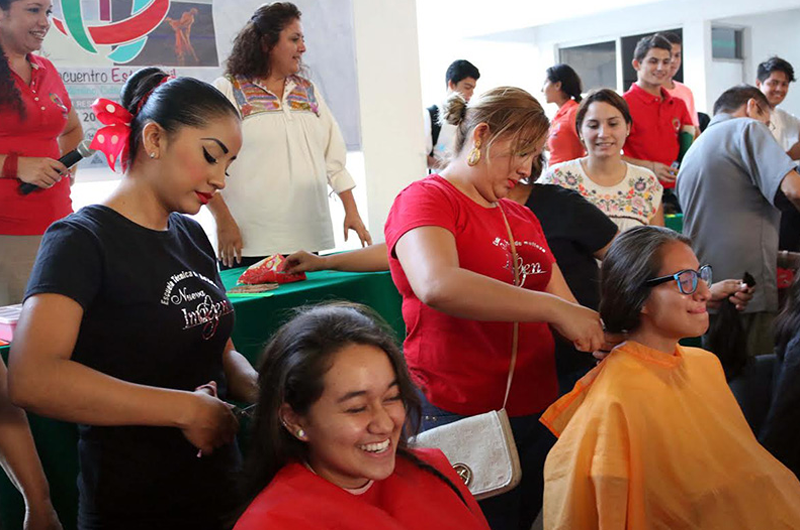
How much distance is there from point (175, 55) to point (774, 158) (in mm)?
2483

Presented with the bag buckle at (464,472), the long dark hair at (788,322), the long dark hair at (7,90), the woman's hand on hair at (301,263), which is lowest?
the bag buckle at (464,472)

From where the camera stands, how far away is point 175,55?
11.5 feet

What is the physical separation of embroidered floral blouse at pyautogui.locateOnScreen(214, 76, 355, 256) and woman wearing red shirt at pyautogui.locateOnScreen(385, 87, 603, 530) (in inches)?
50.3

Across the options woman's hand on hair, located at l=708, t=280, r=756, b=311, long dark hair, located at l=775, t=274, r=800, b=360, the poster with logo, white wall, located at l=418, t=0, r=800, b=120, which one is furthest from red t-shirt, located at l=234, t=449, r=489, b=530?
white wall, located at l=418, t=0, r=800, b=120

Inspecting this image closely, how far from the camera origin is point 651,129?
4.40m

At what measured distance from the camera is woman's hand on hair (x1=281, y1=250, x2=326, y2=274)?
2.58 m

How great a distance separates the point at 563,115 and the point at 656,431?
307 cm

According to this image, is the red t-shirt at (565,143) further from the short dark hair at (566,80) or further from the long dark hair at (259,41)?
the long dark hair at (259,41)

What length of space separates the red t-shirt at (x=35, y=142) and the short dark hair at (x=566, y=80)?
3.17 m

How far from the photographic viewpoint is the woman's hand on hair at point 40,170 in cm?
256

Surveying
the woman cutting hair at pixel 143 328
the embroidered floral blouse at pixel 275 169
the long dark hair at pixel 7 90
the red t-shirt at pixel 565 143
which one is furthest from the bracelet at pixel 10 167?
the red t-shirt at pixel 565 143

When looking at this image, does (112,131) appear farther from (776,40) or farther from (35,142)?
(776,40)

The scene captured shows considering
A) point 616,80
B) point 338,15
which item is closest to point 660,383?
point 338,15

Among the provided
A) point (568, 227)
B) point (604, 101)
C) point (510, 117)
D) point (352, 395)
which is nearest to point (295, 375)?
point (352, 395)
